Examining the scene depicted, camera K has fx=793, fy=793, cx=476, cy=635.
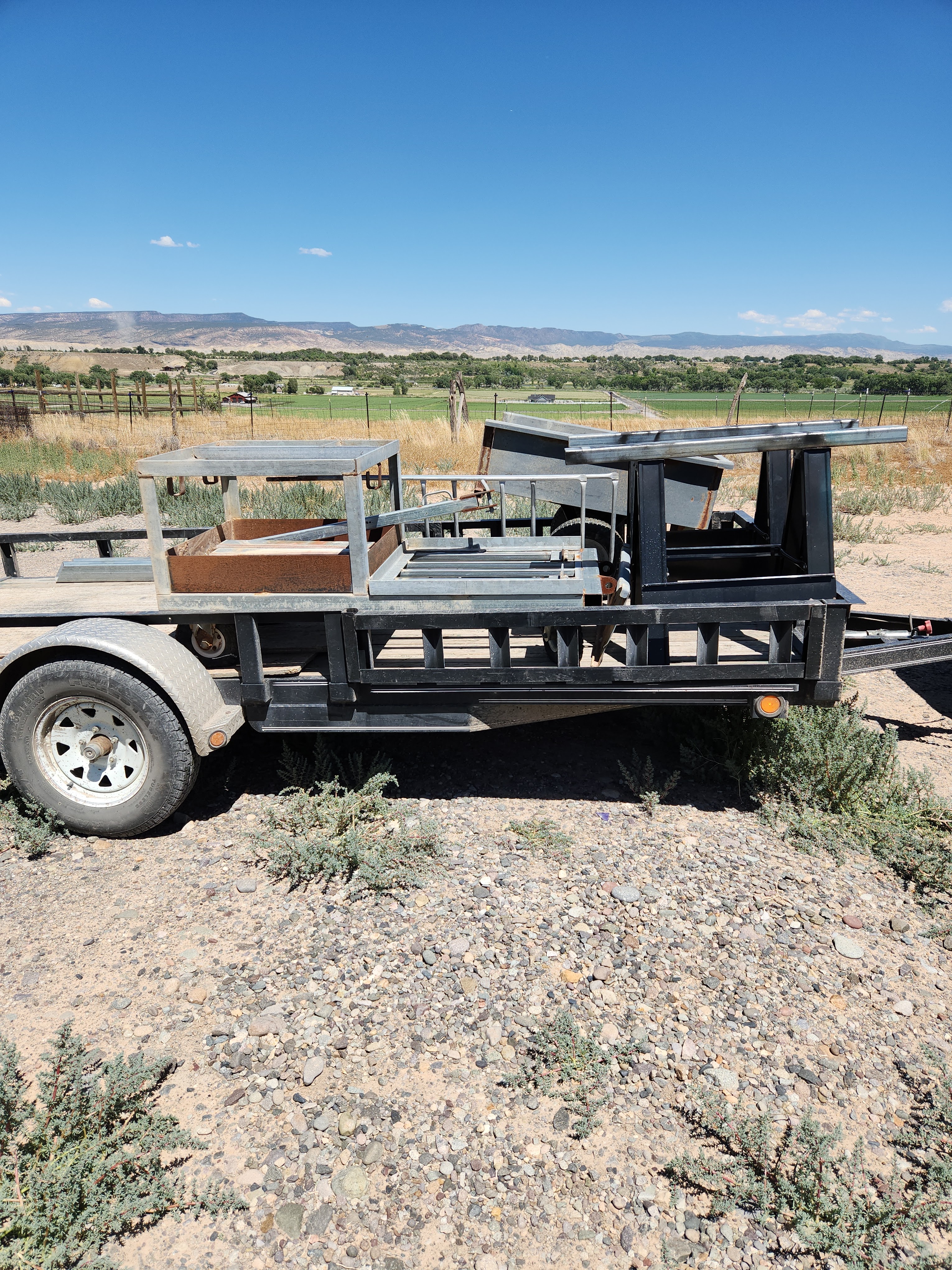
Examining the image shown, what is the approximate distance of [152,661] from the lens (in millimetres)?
3639

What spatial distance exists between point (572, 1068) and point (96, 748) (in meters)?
2.65

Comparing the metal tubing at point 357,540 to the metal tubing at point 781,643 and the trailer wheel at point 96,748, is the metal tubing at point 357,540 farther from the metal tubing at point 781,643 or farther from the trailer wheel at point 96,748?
the metal tubing at point 781,643

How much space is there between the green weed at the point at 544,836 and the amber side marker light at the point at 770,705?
→ 1113 millimetres

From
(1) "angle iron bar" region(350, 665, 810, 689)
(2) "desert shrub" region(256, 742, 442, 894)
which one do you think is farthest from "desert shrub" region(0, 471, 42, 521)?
(1) "angle iron bar" region(350, 665, 810, 689)

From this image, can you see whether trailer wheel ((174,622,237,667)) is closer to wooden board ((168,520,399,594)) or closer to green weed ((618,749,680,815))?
wooden board ((168,520,399,594))

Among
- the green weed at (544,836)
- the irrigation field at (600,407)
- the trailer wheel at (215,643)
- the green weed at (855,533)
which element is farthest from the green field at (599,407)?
the green weed at (544,836)

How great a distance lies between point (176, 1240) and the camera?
7.10 ft

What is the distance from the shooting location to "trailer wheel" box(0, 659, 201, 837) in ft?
12.1

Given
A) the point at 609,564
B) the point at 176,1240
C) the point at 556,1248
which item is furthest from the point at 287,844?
the point at 609,564

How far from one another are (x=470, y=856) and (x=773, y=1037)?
154 centimetres

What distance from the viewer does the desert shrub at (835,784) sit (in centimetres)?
381

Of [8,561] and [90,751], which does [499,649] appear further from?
[8,561]

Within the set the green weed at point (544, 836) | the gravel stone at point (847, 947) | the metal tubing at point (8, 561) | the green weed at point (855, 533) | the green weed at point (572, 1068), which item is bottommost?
the gravel stone at point (847, 947)

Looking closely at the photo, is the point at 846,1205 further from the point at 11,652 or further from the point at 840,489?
the point at 840,489
